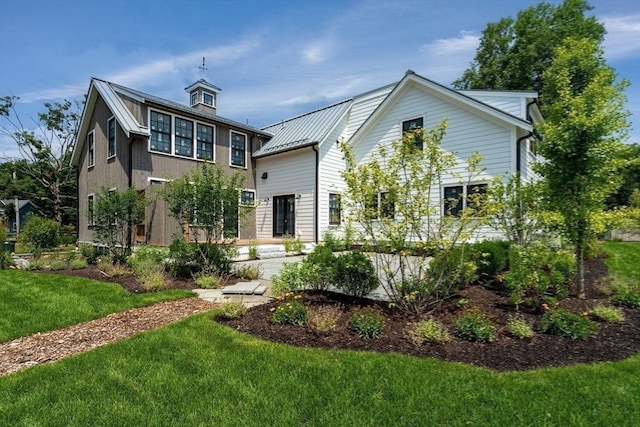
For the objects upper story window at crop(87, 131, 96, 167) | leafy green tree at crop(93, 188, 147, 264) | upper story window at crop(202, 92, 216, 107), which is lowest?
leafy green tree at crop(93, 188, 147, 264)

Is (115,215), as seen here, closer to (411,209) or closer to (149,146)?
(149,146)

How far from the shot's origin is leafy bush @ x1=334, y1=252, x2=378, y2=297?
17.2 ft

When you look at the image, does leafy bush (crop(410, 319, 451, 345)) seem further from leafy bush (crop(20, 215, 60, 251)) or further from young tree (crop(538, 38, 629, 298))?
leafy bush (crop(20, 215, 60, 251))

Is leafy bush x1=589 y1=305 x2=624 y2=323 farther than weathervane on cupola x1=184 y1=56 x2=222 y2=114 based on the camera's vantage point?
No

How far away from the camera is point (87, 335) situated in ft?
14.7

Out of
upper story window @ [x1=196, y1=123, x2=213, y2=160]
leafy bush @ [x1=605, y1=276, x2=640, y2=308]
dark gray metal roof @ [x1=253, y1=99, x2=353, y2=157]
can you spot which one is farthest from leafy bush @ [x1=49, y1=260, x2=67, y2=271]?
leafy bush @ [x1=605, y1=276, x2=640, y2=308]

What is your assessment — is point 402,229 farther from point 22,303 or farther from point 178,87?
point 178,87

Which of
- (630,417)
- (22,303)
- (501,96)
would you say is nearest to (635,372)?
(630,417)

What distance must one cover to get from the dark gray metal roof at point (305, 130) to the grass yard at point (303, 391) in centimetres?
1150

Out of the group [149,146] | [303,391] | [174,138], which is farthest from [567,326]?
[174,138]

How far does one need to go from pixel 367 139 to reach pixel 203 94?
9308 mm

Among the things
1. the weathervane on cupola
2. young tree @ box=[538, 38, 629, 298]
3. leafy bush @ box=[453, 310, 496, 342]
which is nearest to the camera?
leafy bush @ box=[453, 310, 496, 342]

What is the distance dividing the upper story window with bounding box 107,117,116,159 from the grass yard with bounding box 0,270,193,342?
7.08m

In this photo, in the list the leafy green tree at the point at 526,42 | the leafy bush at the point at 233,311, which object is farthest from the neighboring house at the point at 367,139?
the leafy green tree at the point at 526,42
